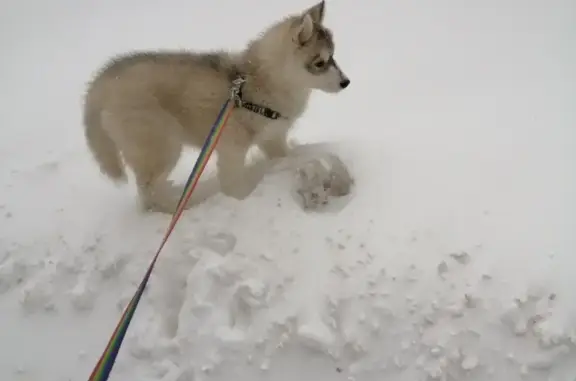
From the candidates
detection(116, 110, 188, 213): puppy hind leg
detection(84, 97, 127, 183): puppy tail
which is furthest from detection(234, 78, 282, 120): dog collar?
detection(84, 97, 127, 183): puppy tail

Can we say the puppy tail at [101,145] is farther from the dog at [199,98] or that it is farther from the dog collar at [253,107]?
the dog collar at [253,107]

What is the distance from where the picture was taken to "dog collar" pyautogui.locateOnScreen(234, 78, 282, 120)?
207 cm

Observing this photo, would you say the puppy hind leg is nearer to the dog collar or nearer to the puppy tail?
the puppy tail

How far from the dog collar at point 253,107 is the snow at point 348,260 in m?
0.26

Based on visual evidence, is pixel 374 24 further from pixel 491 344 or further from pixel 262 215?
pixel 491 344

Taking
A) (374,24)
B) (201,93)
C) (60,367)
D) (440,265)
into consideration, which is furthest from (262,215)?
(374,24)

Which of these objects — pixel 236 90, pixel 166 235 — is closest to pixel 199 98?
pixel 236 90

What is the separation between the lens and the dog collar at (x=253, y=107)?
2.07 meters

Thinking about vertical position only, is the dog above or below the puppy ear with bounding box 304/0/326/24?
below

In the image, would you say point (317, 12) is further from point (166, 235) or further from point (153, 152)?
A: point (166, 235)

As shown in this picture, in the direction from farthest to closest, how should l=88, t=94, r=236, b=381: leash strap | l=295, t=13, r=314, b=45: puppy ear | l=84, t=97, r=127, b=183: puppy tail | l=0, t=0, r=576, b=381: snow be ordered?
l=84, t=97, r=127, b=183: puppy tail, l=295, t=13, r=314, b=45: puppy ear, l=0, t=0, r=576, b=381: snow, l=88, t=94, r=236, b=381: leash strap

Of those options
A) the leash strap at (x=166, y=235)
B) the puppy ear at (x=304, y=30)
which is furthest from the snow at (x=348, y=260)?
the puppy ear at (x=304, y=30)

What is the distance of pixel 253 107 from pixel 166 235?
0.74 metres

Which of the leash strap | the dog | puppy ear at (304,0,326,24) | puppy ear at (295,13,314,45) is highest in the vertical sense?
puppy ear at (304,0,326,24)
